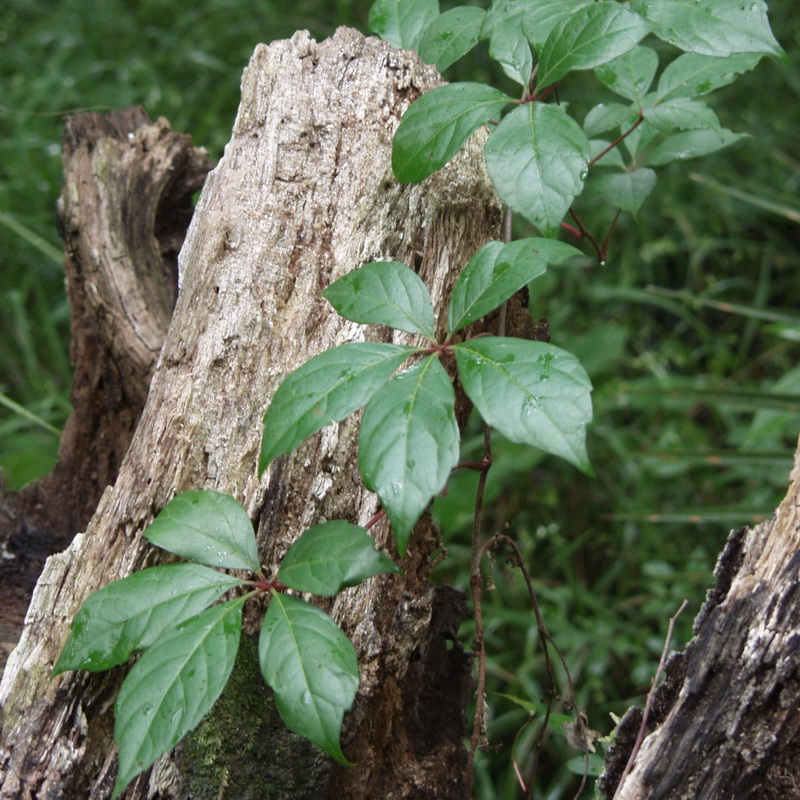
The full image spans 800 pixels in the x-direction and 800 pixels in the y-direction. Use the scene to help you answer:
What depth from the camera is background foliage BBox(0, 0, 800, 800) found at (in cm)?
243

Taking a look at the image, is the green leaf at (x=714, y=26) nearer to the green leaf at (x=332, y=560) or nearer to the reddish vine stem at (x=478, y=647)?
the reddish vine stem at (x=478, y=647)

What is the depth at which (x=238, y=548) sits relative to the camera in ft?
3.42

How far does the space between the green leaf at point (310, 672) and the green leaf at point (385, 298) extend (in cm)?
40

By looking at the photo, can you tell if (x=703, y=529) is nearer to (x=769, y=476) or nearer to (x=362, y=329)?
(x=769, y=476)

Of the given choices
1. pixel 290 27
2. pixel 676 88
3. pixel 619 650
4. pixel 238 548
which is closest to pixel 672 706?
pixel 238 548

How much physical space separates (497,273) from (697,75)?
67cm

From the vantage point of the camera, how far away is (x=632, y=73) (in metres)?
1.42

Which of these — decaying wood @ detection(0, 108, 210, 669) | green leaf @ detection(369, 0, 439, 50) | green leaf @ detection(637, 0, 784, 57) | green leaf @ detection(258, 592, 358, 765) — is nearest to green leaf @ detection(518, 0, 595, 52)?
green leaf @ detection(637, 0, 784, 57)

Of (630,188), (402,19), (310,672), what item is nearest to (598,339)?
(630,188)

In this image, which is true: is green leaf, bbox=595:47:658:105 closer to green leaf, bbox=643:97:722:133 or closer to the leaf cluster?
green leaf, bbox=643:97:722:133

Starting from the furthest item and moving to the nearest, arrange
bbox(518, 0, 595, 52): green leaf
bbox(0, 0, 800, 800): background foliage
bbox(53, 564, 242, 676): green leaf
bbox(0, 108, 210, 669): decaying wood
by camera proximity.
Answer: bbox(0, 0, 800, 800): background foliage, bbox(0, 108, 210, 669): decaying wood, bbox(518, 0, 595, 52): green leaf, bbox(53, 564, 242, 676): green leaf

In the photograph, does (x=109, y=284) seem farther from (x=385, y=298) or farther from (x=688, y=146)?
(x=688, y=146)

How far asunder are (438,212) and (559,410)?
53cm

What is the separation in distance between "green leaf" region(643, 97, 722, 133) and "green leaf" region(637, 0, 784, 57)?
0.23 metres
